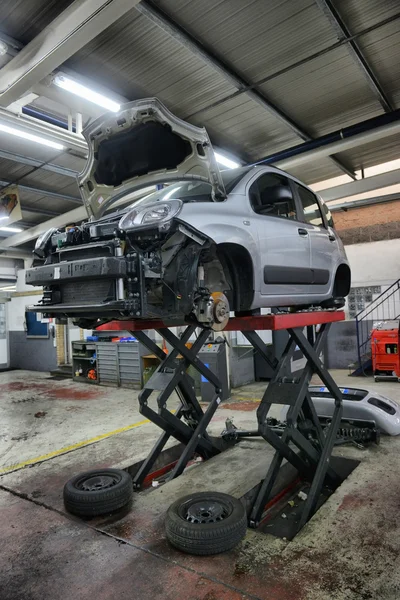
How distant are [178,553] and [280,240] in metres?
2.17

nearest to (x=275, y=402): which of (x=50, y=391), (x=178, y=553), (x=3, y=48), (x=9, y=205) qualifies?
(x=178, y=553)

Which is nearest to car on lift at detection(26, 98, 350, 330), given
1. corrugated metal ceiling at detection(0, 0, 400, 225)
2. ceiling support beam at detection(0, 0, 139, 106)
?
ceiling support beam at detection(0, 0, 139, 106)

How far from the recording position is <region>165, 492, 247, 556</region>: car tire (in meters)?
2.27

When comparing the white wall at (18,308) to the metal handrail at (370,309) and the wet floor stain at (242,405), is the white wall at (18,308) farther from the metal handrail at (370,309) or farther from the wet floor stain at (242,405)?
the metal handrail at (370,309)

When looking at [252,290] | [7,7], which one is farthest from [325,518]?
[7,7]

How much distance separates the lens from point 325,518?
103 inches

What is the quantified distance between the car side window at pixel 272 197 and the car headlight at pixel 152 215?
82 centimetres

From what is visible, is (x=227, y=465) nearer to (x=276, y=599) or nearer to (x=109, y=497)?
(x=109, y=497)

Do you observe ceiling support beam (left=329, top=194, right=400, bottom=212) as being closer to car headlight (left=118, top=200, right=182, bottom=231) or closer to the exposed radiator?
car headlight (left=118, top=200, right=182, bottom=231)

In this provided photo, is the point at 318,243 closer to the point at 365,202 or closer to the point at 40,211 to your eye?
the point at 365,202

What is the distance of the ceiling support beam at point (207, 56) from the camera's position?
364cm

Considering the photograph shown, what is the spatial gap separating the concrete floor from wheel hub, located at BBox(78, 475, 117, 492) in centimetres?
22

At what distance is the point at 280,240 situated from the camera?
299 centimetres

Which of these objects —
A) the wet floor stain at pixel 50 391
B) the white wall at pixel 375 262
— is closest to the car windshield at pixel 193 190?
the wet floor stain at pixel 50 391
